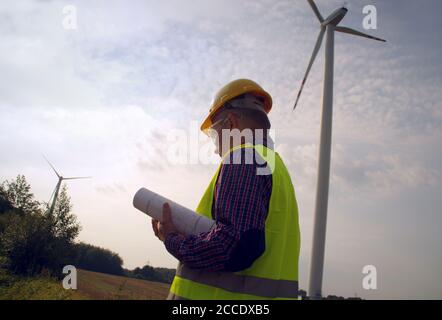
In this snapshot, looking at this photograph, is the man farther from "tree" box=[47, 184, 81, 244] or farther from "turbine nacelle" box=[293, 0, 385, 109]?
"tree" box=[47, 184, 81, 244]

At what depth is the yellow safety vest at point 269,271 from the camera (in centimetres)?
336

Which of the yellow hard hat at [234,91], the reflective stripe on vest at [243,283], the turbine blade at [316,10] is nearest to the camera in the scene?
the reflective stripe on vest at [243,283]

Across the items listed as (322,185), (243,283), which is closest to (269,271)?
(243,283)

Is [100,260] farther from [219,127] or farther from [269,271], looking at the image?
[269,271]

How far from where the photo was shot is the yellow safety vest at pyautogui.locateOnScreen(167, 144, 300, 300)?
132 inches

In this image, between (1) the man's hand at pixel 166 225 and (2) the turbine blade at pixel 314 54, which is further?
(2) the turbine blade at pixel 314 54

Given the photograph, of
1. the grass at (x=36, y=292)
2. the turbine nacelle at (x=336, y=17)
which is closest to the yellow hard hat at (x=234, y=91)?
the grass at (x=36, y=292)

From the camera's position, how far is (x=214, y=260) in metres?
3.25

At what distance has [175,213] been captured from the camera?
3.78 meters

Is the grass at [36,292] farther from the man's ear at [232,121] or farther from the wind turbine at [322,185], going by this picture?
the wind turbine at [322,185]

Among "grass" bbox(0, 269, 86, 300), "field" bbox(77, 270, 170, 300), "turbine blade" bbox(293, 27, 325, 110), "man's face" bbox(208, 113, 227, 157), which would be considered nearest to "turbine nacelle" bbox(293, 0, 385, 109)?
"turbine blade" bbox(293, 27, 325, 110)
